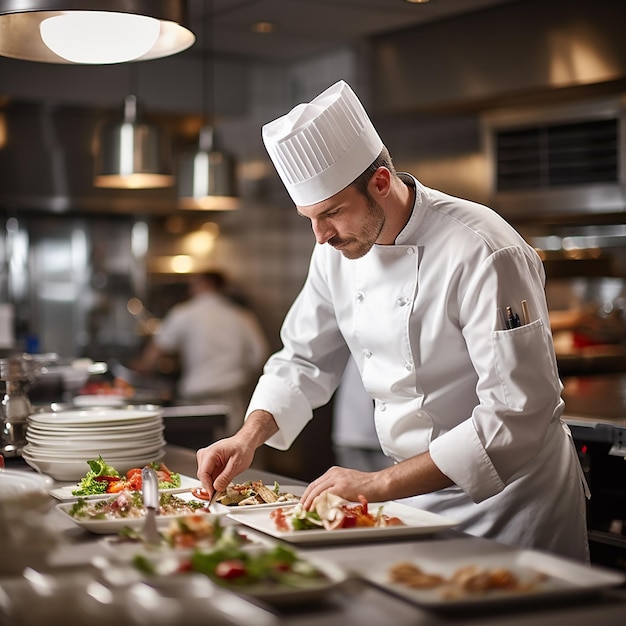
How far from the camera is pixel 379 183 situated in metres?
2.36

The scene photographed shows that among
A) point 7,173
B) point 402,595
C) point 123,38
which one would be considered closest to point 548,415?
point 402,595

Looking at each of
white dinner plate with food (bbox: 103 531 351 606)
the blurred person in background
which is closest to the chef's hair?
white dinner plate with food (bbox: 103 531 351 606)

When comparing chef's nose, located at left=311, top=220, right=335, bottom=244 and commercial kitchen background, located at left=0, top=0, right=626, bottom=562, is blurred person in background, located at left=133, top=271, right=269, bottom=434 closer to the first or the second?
commercial kitchen background, located at left=0, top=0, right=626, bottom=562

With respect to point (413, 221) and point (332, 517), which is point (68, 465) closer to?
point (332, 517)

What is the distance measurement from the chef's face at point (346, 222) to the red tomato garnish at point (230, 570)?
3.45 ft

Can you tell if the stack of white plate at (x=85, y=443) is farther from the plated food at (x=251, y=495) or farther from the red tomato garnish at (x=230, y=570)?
the red tomato garnish at (x=230, y=570)

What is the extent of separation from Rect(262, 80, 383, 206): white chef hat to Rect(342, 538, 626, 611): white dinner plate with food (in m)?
0.97

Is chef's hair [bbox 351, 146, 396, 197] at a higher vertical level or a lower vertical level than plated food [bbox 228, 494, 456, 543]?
higher

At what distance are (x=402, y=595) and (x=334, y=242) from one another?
1088 mm

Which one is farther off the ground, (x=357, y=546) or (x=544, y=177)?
(x=544, y=177)

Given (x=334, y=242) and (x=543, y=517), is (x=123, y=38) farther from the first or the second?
(x=543, y=517)

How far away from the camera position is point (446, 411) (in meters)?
2.38

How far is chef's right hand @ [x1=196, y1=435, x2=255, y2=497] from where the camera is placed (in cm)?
216

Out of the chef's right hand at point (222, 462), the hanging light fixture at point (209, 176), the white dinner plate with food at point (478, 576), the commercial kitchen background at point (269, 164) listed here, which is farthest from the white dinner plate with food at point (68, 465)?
the commercial kitchen background at point (269, 164)
